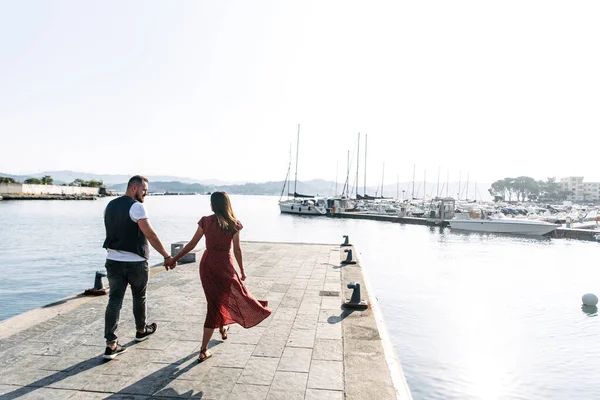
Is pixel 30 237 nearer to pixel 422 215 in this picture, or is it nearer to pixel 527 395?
pixel 527 395

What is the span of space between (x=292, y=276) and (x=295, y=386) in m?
6.59

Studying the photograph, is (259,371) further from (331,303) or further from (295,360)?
(331,303)

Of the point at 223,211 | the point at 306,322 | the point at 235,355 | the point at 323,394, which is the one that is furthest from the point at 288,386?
the point at 306,322

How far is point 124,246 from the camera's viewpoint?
512 centimetres

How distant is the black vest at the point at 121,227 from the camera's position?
5078 millimetres

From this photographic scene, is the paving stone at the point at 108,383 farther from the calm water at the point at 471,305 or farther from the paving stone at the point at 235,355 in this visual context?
the calm water at the point at 471,305

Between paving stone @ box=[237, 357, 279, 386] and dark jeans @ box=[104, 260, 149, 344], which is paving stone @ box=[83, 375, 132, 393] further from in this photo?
paving stone @ box=[237, 357, 279, 386]

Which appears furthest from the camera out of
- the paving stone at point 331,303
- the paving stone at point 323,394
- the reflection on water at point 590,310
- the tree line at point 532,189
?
the tree line at point 532,189

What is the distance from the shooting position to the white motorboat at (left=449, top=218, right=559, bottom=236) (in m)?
39.9

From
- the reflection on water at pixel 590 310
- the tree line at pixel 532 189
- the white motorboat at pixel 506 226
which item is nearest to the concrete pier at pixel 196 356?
the reflection on water at pixel 590 310

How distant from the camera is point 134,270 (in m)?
5.27

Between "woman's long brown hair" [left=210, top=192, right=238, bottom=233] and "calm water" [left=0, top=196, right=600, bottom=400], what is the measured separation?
15.8ft

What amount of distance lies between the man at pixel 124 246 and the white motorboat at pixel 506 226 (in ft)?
138

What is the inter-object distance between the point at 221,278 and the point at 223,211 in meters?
0.83
